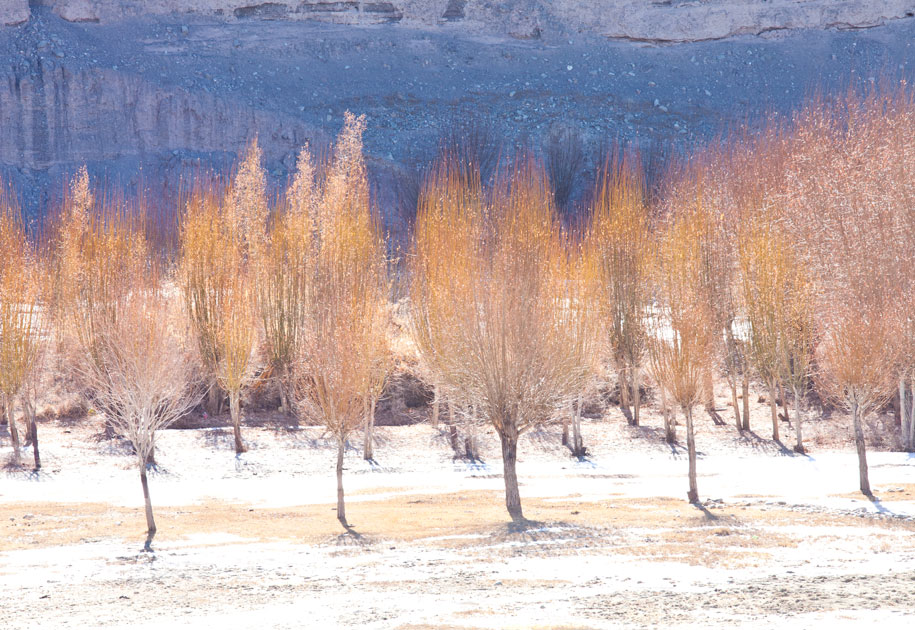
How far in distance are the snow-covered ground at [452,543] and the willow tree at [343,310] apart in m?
2.06

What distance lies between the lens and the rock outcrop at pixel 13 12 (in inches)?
2345

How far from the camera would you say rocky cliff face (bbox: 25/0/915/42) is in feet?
213

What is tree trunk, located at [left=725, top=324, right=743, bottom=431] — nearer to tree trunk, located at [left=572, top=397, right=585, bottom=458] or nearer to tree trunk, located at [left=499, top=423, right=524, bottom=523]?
tree trunk, located at [left=572, top=397, right=585, bottom=458]

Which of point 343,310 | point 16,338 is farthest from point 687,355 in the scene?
point 16,338

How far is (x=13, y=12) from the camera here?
59.8 m

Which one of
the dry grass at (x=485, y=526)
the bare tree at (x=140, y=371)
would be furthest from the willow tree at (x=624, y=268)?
the bare tree at (x=140, y=371)

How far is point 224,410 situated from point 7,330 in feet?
28.1

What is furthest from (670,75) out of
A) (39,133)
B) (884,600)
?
(884,600)

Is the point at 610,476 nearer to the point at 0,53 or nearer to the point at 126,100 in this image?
the point at 126,100

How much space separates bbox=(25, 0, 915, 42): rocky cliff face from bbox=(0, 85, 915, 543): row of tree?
33.6 meters

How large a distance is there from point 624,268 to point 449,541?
54.1 ft

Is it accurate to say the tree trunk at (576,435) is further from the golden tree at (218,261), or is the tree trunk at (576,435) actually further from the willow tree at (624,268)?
the golden tree at (218,261)

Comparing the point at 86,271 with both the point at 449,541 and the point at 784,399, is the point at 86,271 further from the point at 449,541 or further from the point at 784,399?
the point at 784,399

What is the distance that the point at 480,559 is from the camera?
13023mm
